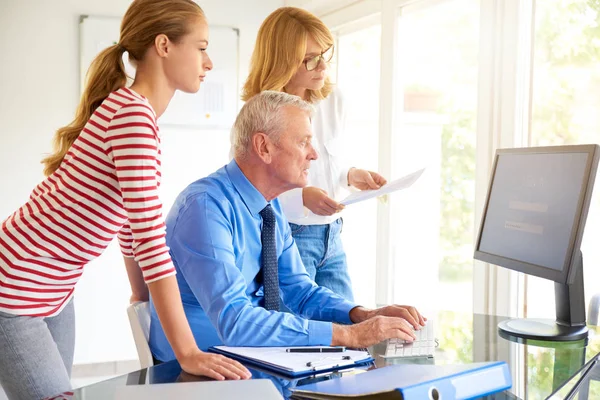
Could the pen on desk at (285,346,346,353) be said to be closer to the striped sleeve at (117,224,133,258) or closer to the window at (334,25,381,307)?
the striped sleeve at (117,224,133,258)

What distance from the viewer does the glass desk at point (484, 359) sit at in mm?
1248

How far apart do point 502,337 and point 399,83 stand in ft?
6.49

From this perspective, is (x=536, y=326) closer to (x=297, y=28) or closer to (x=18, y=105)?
(x=297, y=28)

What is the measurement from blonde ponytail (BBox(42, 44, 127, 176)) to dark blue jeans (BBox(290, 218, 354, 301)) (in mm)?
852

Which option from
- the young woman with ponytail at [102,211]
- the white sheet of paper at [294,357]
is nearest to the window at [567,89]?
the white sheet of paper at [294,357]

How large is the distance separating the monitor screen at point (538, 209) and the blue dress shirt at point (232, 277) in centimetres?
45

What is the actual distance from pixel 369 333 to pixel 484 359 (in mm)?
250

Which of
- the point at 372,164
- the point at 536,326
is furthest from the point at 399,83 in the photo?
the point at 536,326

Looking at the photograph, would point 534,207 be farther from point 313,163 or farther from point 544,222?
point 313,163

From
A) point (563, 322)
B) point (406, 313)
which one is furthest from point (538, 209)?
point (406, 313)

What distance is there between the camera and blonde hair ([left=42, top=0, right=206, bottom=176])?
1547 millimetres

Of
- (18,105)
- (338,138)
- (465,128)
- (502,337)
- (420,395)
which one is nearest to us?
(420,395)

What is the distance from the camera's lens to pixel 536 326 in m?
1.76

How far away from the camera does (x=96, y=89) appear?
5.31 ft
